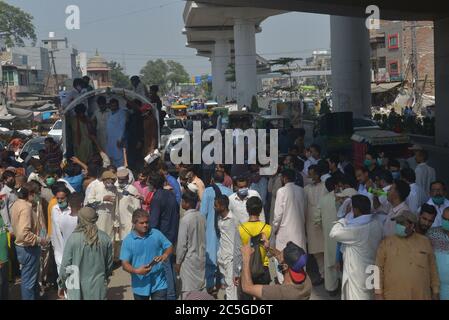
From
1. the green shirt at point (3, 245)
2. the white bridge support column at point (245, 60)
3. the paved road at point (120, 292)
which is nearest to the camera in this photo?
the green shirt at point (3, 245)

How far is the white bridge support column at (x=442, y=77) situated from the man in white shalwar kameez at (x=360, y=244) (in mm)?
19298

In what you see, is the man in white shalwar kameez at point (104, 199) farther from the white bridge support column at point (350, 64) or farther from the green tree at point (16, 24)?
the green tree at point (16, 24)

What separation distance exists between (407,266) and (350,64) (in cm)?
2413

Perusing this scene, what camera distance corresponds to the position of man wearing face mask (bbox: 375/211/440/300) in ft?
17.8

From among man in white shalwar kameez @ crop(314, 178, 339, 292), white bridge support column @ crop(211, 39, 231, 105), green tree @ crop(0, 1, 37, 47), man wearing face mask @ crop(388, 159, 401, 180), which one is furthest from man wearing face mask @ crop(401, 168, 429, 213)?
green tree @ crop(0, 1, 37, 47)

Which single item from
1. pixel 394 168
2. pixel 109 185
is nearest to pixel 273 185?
pixel 394 168

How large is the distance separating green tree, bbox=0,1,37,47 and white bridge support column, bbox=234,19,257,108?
179ft

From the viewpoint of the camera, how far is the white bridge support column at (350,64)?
28.4 metres

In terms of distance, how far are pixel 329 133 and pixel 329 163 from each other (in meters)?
12.0

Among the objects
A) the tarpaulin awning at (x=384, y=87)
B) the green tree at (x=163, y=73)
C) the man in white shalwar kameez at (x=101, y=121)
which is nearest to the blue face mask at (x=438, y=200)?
the man in white shalwar kameez at (x=101, y=121)

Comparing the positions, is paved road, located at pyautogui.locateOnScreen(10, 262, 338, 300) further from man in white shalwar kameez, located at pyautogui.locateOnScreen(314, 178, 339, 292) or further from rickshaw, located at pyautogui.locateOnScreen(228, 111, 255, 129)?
rickshaw, located at pyautogui.locateOnScreen(228, 111, 255, 129)

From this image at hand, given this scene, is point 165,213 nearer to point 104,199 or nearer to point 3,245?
point 104,199

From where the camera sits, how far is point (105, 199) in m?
8.55

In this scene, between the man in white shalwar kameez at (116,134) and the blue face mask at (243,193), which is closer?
the blue face mask at (243,193)
